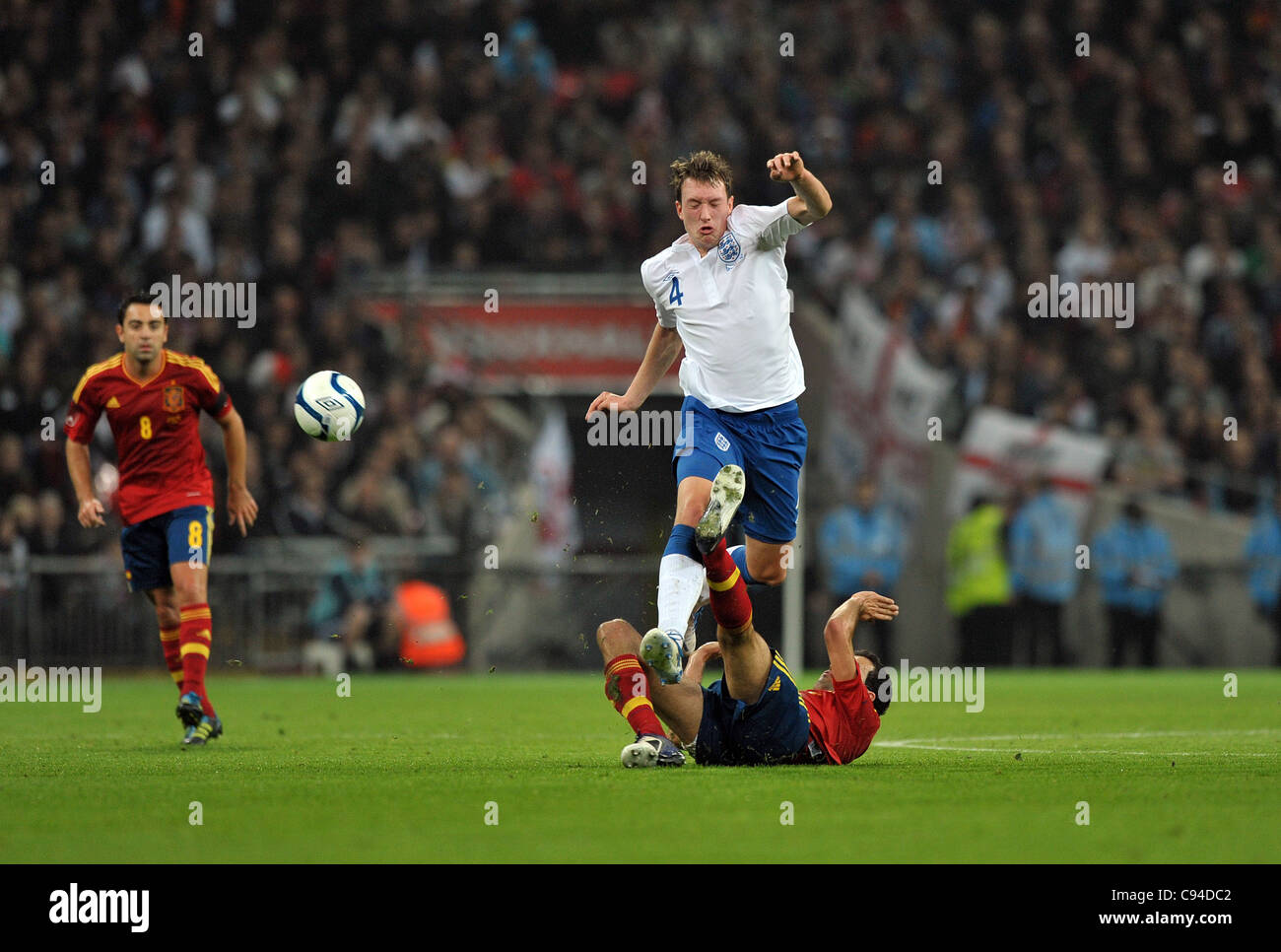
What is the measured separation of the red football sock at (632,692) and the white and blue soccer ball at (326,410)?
2355 mm

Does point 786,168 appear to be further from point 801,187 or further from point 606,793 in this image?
A: point 606,793

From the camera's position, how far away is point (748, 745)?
306 inches

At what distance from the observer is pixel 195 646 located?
945cm

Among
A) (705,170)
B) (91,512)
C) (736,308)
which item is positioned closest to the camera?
(705,170)

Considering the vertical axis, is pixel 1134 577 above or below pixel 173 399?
below

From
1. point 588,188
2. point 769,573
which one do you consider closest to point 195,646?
point 769,573

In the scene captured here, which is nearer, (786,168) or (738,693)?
(738,693)

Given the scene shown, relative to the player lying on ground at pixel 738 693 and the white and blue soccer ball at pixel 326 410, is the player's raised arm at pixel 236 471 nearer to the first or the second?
the white and blue soccer ball at pixel 326 410

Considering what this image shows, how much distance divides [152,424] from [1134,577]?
1108 centimetres

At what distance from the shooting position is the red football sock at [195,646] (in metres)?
9.36

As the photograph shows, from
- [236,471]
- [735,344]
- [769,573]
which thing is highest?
[735,344]

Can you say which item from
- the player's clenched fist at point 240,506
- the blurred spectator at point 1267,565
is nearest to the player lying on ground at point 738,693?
the player's clenched fist at point 240,506

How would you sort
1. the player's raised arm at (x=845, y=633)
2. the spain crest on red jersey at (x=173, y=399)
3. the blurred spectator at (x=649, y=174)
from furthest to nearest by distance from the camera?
the blurred spectator at (x=649, y=174) < the spain crest on red jersey at (x=173, y=399) < the player's raised arm at (x=845, y=633)

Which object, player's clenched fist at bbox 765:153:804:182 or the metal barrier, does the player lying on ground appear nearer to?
player's clenched fist at bbox 765:153:804:182
